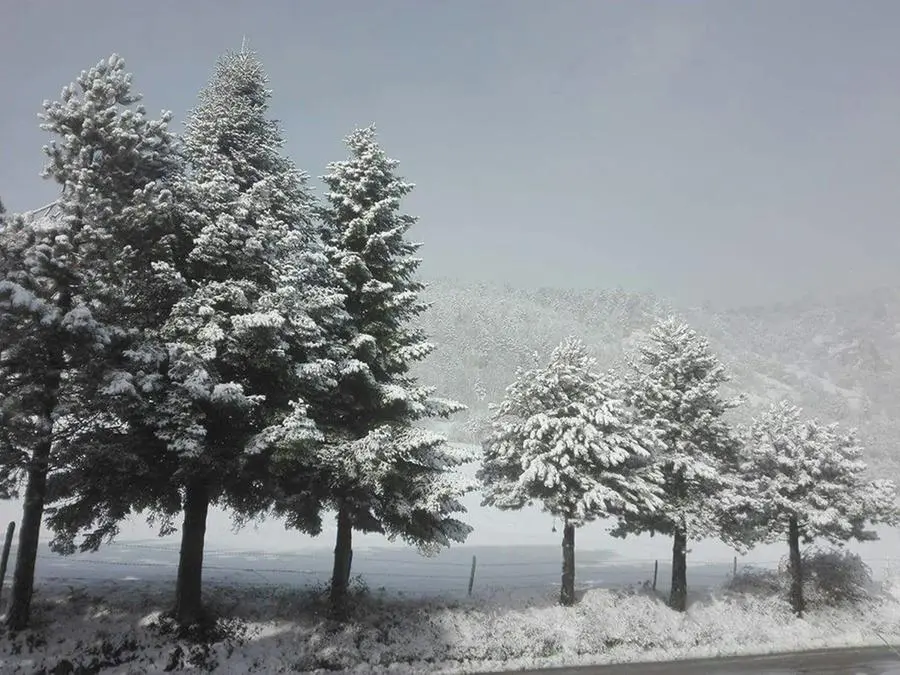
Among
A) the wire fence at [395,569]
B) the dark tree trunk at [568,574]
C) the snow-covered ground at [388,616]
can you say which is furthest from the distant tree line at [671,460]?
the wire fence at [395,569]

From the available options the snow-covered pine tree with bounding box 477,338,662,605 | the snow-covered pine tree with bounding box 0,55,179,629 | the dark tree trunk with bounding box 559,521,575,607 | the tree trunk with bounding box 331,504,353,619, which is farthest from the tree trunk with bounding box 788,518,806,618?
the snow-covered pine tree with bounding box 0,55,179,629

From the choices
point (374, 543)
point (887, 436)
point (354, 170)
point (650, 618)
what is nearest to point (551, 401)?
point (650, 618)

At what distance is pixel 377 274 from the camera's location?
18734 mm

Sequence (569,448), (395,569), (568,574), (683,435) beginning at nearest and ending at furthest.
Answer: (569,448) < (568,574) < (683,435) < (395,569)

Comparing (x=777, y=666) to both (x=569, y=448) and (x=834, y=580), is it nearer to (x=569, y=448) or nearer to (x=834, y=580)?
(x=834, y=580)

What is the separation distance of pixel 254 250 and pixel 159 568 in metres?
13.5

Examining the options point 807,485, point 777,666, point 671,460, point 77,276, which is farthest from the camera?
point 807,485

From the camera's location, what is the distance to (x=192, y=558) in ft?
51.3

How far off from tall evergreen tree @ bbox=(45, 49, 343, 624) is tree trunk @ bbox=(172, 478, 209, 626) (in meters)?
0.03

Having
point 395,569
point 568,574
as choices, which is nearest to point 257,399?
point 568,574

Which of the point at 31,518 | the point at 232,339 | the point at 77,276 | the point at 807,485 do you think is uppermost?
the point at 77,276

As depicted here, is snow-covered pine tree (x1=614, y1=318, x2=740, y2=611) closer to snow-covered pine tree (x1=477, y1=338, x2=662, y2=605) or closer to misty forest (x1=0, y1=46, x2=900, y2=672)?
misty forest (x1=0, y1=46, x2=900, y2=672)

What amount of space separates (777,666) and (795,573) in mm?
6791

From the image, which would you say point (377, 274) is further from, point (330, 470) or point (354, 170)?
point (330, 470)
